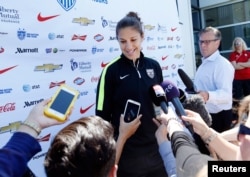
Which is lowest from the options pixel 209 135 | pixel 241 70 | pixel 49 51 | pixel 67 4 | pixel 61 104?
pixel 241 70

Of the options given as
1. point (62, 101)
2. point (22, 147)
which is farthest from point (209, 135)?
point (22, 147)

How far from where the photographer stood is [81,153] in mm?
773

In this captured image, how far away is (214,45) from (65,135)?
2.19 metres

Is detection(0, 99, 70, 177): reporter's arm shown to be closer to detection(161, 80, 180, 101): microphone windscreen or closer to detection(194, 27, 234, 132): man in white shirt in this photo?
detection(161, 80, 180, 101): microphone windscreen

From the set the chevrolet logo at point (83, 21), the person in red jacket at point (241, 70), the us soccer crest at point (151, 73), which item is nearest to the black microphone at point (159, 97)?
the us soccer crest at point (151, 73)

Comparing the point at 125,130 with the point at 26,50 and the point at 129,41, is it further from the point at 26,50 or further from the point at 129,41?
the point at 26,50

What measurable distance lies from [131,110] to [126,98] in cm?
9

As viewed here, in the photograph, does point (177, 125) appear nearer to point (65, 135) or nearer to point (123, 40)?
point (65, 135)

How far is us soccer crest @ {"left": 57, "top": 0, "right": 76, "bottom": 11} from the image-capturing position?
2.45m

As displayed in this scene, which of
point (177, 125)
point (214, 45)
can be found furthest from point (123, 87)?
point (214, 45)

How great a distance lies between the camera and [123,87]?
1.79 metres

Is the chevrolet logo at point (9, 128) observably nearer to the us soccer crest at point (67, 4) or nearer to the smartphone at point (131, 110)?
the smartphone at point (131, 110)

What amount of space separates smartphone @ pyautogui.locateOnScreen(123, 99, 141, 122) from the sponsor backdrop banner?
791 millimetres

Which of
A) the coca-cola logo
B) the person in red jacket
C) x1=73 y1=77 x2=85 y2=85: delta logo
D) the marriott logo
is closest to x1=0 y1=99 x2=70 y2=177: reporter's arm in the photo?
the coca-cola logo
